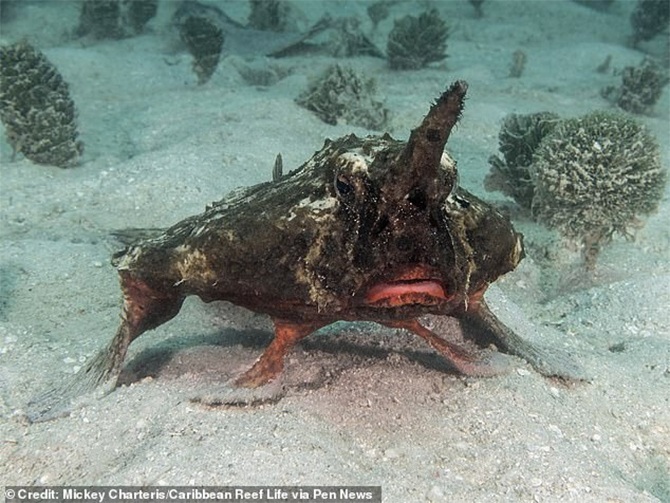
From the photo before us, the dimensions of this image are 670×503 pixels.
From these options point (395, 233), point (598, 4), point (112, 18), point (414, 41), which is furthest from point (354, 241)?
point (598, 4)

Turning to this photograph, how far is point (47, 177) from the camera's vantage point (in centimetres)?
748

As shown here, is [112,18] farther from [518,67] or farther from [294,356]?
[294,356]

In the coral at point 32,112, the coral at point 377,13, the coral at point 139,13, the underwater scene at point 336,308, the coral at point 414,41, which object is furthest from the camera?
the coral at point 377,13

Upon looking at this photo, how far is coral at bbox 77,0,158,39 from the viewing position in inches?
553

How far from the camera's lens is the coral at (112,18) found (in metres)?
14.1

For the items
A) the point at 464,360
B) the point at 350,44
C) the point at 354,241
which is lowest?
the point at 350,44

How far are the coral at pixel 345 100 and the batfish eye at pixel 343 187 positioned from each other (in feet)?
21.1

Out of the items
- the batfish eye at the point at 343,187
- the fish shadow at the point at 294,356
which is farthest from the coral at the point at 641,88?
the batfish eye at the point at 343,187

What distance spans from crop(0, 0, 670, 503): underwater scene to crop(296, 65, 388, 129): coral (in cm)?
51

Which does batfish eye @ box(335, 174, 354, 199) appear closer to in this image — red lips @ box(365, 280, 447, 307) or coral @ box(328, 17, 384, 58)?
red lips @ box(365, 280, 447, 307)

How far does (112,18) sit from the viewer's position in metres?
14.1

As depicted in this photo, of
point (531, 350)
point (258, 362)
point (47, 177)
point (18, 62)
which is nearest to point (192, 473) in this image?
point (258, 362)

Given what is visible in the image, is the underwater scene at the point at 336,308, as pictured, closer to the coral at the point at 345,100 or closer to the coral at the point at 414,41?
the coral at the point at 345,100

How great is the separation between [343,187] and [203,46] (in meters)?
9.73
